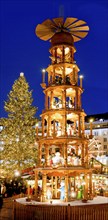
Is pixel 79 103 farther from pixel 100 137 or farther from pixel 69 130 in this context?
pixel 100 137

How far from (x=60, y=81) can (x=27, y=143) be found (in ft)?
54.1

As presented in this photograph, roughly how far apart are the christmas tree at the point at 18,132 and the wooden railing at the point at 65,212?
1970 cm

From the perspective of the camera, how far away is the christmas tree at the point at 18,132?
36781 millimetres

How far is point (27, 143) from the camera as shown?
37.5m

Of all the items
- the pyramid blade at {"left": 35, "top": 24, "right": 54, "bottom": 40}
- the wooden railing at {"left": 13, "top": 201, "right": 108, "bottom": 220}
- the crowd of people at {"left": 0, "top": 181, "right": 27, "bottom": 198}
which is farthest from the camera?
the crowd of people at {"left": 0, "top": 181, "right": 27, "bottom": 198}

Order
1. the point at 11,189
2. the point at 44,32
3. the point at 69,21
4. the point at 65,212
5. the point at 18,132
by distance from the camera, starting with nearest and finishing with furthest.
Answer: the point at 65,212 < the point at 69,21 < the point at 44,32 < the point at 11,189 < the point at 18,132

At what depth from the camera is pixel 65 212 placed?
645 inches

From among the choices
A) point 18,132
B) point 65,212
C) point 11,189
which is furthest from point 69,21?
point 18,132

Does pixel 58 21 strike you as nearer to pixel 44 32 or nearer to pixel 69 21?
pixel 69 21

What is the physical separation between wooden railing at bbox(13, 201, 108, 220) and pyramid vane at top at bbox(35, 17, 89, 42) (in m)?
12.6

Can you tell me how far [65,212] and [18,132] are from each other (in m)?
22.4

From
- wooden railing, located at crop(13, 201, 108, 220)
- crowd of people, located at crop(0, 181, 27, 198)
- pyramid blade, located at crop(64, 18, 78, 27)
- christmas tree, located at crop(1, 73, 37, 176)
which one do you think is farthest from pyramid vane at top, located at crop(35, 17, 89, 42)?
christmas tree, located at crop(1, 73, 37, 176)

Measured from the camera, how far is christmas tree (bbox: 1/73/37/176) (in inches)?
1448

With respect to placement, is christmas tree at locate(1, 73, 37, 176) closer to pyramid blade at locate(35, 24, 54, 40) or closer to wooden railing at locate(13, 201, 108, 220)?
pyramid blade at locate(35, 24, 54, 40)
